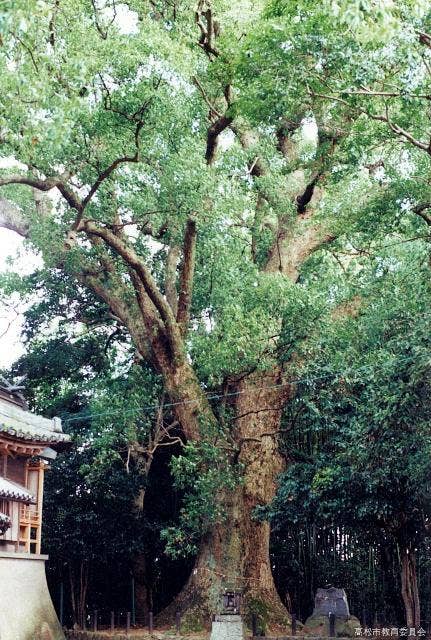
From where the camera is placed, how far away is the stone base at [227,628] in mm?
13320

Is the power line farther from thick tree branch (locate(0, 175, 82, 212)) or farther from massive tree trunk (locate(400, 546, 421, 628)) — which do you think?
thick tree branch (locate(0, 175, 82, 212))

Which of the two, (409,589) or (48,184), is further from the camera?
(409,589)

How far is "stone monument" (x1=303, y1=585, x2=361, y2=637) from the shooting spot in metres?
15.4

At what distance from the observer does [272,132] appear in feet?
56.7

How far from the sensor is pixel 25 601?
14.6 metres

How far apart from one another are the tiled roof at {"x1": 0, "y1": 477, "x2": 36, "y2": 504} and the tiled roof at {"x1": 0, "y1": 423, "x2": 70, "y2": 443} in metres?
0.81

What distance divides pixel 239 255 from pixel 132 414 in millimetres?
4026

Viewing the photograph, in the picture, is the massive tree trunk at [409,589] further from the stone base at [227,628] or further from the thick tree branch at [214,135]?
the thick tree branch at [214,135]

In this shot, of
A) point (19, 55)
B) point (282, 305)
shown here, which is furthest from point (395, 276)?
point (19, 55)

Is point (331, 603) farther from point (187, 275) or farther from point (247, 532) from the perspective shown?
point (187, 275)

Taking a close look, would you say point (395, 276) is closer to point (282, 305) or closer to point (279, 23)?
point (282, 305)

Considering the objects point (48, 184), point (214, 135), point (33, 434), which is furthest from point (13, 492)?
point (214, 135)

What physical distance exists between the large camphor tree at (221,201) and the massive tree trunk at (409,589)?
2689 millimetres

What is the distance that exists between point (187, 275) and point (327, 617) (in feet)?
23.0
